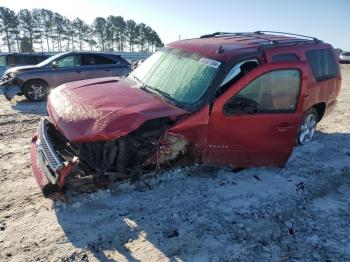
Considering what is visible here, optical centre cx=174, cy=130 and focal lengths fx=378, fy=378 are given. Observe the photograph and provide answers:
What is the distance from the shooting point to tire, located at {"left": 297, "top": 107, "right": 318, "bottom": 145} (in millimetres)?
7100

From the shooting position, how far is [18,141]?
23.4 ft

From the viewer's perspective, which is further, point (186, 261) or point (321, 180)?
point (321, 180)

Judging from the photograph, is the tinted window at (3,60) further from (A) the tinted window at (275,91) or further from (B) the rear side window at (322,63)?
(A) the tinted window at (275,91)

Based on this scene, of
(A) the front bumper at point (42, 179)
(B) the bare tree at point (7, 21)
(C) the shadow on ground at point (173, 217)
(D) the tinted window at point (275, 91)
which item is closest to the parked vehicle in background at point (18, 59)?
(A) the front bumper at point (42, 179)

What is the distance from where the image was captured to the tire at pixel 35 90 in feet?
38.3

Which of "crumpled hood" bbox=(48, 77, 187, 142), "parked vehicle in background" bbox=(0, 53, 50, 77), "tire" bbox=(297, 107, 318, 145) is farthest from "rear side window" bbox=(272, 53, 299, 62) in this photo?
"parked vehicle in background" bbox=(0, 53, 50, 77)

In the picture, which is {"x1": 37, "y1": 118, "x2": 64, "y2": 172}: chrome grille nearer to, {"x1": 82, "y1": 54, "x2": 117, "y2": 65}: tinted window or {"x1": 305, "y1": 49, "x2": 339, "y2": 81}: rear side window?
{"x1": 305, "y1": 49, "x2": 339, "y2": 81}: rear side window

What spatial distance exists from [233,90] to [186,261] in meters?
2.42

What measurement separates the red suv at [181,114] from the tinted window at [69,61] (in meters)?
6.64

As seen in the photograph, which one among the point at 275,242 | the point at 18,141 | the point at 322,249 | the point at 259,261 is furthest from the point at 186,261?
the point at 18,141

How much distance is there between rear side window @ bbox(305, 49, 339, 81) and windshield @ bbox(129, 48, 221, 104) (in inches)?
86.0

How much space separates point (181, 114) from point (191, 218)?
4.27 feet

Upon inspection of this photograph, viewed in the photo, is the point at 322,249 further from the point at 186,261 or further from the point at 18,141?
the point at 18,141

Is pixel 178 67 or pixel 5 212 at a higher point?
pixel 178 67
